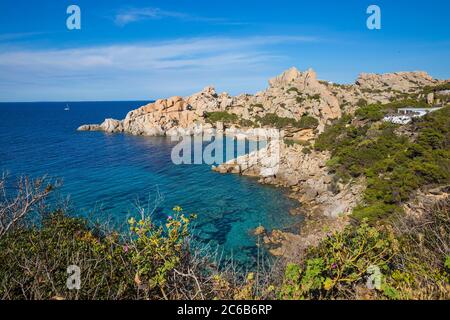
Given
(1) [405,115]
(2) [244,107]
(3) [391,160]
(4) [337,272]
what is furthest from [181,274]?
(2) [244,107]

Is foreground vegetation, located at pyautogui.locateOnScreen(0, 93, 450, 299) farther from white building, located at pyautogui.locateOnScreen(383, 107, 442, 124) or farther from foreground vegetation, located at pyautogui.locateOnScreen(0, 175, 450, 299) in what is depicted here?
white building, located at pyautogui.locateOnScreen(383, 107, 442, 124)

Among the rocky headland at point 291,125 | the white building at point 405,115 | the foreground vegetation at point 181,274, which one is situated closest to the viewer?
the foreground vegetation at point 181,274

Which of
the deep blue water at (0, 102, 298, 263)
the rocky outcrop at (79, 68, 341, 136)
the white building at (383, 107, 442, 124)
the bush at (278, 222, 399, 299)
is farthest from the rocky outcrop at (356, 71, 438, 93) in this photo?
the bush at (278, 222, 399, 299)

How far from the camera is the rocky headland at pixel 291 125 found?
1012 inches

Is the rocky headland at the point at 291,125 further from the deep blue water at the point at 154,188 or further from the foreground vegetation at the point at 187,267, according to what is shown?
the foreground vegetation at the point at 187,267

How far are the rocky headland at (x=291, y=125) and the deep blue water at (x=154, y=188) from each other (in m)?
2.17

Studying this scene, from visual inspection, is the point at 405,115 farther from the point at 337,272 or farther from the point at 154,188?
the point at 337,272

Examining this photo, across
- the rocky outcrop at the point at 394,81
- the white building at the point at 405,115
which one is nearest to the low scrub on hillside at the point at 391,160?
the white building at the point at 405,115

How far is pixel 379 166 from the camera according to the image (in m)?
25.4

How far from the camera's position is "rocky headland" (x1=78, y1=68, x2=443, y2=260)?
25.7m

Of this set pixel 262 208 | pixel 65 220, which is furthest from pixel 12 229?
pixel 262 208

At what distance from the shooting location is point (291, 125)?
205 feet

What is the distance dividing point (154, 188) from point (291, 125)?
3695 centimetres

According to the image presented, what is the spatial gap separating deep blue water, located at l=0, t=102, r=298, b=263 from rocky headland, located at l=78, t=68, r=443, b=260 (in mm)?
2173
